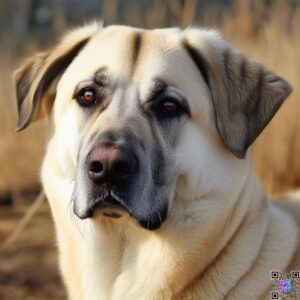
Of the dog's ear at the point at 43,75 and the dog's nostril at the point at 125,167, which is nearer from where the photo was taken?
the dog's nostril at the point at 125,167

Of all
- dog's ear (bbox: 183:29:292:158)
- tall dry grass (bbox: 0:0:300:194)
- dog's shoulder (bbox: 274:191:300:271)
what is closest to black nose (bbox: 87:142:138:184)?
dog's ear (bbox: 183:29:292:158)

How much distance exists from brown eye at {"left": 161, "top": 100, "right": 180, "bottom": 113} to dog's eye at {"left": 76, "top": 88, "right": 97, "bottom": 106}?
293 millimetres

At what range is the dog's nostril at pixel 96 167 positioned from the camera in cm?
284

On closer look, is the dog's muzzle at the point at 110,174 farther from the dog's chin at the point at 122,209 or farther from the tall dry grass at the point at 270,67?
the tall dry grass at the point at 270,67

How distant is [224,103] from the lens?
10.5ft

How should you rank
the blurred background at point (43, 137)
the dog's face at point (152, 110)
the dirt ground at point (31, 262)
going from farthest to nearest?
1. the blurred background at point (43, 137)
2. the dirt ground at point (31, 262)
3. the dog's face at point (152, 110)

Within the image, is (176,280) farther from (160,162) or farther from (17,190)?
(17,190)

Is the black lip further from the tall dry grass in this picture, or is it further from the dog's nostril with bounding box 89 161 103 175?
the tall dry grass

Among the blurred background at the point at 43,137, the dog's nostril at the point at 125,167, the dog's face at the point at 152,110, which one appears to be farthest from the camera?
the blurred background at the point at 43,137

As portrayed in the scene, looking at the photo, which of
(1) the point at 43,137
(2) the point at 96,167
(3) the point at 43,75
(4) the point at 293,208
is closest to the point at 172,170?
(2) the point at 96,167

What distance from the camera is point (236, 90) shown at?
325 centimetres

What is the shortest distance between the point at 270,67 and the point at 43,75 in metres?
3.00

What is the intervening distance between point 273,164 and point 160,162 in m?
2.81

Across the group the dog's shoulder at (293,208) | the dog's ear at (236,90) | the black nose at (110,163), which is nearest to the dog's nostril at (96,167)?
the black nose at (110,163)
